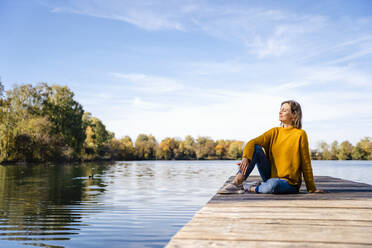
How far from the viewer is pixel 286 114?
173 inches

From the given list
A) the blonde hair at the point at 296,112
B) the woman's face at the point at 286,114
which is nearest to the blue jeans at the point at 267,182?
the woman's face at the point at 286,114

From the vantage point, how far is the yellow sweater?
417 centimetres

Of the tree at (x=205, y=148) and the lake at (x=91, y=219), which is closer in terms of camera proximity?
the lake at (x=91, y=219)

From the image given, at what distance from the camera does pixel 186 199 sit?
10539 mm

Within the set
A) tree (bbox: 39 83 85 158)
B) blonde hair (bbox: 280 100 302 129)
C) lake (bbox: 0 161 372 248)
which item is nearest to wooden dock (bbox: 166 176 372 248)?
blonde hair (bbox: 280 100 302 129)

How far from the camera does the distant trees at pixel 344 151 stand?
81.5 m

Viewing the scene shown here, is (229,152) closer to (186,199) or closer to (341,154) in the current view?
(341,154)

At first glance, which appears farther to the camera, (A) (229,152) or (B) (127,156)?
(A) (229,152)

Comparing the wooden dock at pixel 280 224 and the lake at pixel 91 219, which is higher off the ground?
the wooden dock at pixel 280 224

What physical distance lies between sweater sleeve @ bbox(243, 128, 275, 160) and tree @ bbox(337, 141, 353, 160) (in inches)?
3466

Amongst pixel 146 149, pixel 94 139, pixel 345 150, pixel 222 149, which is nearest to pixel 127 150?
pixel 146 149

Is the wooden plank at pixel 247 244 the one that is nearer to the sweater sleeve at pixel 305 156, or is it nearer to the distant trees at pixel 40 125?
the sweater sleeve at pixel 305 156

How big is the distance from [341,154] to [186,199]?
83.5 m

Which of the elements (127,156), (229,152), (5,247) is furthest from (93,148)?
(5,247)
